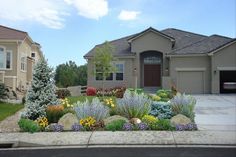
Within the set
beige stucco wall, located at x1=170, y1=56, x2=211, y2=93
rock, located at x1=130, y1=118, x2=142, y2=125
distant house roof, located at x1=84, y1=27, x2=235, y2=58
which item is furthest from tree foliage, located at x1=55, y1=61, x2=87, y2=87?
rock, located at x1=130, y1=118, x2=142, y2=125

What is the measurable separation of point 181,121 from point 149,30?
2409 centimetres

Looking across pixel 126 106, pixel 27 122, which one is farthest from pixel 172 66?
pixel 27 122

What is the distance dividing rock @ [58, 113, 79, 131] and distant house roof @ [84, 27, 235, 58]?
23.4 m

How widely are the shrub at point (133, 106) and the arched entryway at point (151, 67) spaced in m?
22.9

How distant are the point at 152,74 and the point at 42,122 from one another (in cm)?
2511

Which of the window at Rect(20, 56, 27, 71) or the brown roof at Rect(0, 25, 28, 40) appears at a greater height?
the brown roof at Rect(0, 25, 28, 40)

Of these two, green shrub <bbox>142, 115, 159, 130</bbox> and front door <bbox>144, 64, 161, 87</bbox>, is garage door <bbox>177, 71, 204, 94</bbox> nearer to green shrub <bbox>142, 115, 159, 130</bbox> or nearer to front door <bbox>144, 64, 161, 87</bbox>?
front door <bbox>144, 64, 161, 87</bbox>

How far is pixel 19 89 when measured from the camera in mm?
33750

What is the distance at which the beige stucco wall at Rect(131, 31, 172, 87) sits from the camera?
122ft

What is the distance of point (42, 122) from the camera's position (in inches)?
555

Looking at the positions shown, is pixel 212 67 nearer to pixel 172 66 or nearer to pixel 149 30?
pixel 172 66

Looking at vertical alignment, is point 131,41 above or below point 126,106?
above

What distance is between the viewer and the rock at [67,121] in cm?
1374

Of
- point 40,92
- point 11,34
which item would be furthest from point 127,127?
point 11,34
